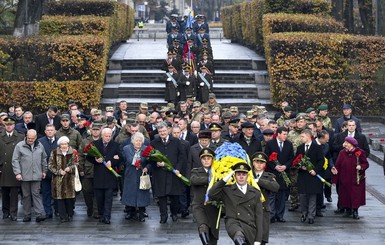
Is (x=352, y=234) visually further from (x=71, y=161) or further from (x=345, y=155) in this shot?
(x=71, y=161)

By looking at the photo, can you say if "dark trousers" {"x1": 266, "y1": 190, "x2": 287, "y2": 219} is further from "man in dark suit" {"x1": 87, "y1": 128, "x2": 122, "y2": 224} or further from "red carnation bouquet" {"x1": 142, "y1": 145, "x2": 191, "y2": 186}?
"man in dark suit" {"x1": 87, "y1": 128, "x2": 122, "y2": 224}

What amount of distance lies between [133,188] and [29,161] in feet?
6.49

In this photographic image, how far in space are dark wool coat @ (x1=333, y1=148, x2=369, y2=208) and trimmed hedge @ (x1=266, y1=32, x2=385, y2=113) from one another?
12.2 m

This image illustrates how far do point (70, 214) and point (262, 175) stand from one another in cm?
560

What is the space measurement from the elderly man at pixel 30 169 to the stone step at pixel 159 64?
17.3m

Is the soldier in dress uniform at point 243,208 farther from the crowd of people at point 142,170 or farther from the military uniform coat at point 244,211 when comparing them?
the crowd of people at point 142,170

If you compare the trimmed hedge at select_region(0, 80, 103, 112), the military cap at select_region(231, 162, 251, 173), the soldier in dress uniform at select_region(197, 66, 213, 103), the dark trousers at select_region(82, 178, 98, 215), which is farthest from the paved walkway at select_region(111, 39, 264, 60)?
the military cap at select_region(231, 162, 251, 173)

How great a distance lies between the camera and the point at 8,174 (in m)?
20.4

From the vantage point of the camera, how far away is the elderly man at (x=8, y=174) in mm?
20266

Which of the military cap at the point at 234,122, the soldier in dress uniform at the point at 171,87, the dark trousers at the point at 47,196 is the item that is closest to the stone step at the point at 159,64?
the soldier in dress uniform at the point at 171,87

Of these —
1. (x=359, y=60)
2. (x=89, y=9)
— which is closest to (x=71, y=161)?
(x=359, y=60)

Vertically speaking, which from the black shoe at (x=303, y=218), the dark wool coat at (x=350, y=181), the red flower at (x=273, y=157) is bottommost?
the black shoe at (x=303, y=218)

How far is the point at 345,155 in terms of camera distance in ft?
66.9

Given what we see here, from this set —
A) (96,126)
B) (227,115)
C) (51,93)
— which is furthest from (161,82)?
(96,126)
